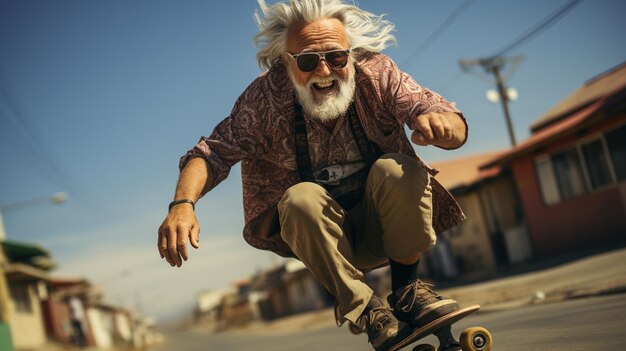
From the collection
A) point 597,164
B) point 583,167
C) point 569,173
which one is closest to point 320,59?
point 597,164

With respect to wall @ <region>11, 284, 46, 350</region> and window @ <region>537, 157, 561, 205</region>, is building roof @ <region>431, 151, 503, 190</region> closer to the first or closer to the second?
window @ <region>537, 157, 561, 205</region>

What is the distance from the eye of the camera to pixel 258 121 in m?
3.12

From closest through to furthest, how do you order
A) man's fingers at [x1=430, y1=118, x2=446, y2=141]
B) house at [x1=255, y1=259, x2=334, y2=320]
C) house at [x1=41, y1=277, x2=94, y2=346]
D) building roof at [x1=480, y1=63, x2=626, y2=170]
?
1. man's fingers at [x1=430, y1=118, x2=446, y2=141]
2. building roof at [x1=480, y1=63, x2=626, y2=170]
3. house at [x1=41, y1=277, x2=94, y2=346]
4. house at [x1=255, y1=259, x2=334, y2=320]

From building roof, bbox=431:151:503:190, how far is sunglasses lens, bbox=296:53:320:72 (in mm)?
23951

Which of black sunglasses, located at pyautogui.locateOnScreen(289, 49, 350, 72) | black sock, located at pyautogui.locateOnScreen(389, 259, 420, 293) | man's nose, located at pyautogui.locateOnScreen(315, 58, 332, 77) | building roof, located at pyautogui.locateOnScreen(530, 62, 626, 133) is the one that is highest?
building roof, located at pyautogui.locateOnScreen(530, 62, 626, 133)

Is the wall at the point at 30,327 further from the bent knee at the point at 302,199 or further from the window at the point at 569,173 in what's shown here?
the bent knee at the point at 302,199

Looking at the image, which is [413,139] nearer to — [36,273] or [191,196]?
[191,196]

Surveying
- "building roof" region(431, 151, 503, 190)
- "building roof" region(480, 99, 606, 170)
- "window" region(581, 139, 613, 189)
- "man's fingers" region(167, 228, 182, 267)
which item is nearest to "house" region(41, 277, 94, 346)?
"building roof" region(431, 151, 503, 190)

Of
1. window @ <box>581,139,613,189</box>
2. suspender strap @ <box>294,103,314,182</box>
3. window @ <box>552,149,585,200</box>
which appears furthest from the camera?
window @ <box>552,149,585,200</box>

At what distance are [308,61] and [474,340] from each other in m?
1.44

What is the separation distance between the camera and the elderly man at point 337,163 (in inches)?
108

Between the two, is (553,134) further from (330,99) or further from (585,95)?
(330,99)

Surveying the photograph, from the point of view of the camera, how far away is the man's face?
300cm

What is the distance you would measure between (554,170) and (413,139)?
63.4 feet
